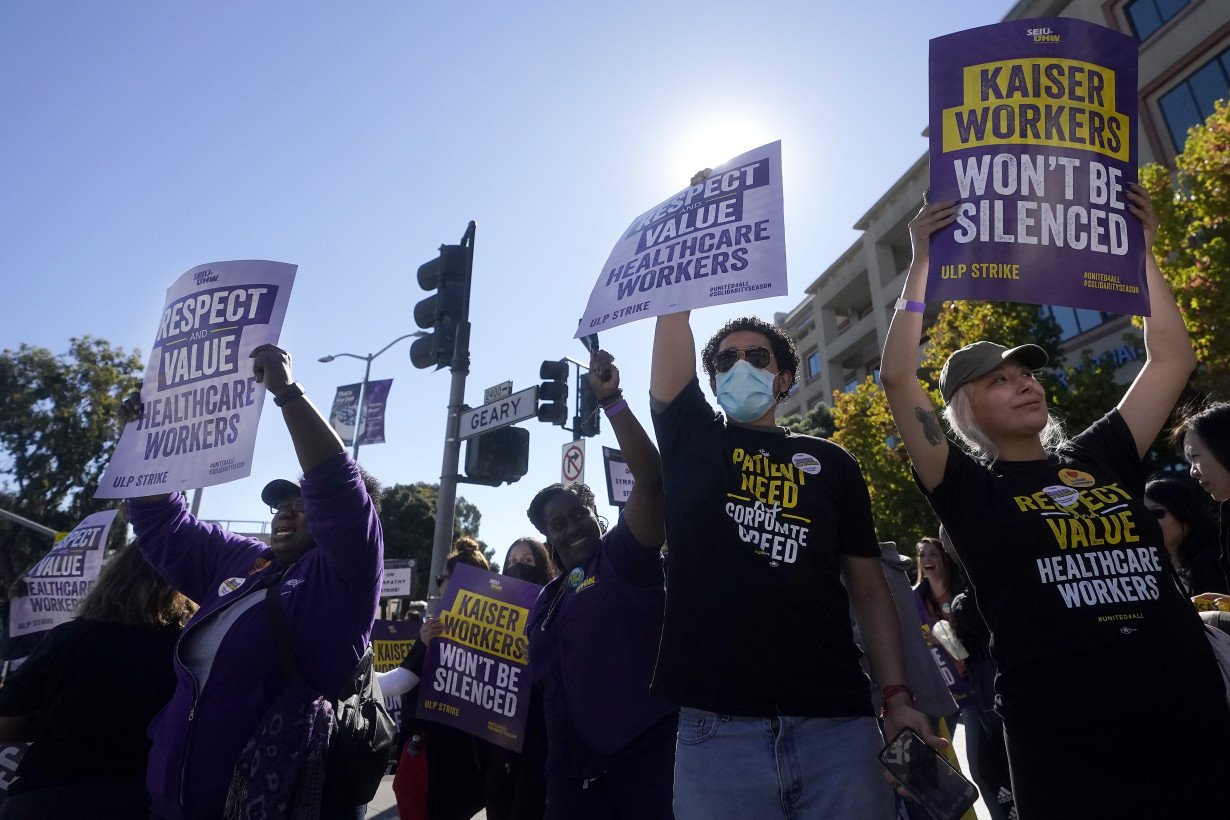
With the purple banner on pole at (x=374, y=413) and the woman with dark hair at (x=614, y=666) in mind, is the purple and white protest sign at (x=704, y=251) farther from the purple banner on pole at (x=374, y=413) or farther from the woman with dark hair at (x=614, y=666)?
the purple banner on pole at (x=374, y=413)

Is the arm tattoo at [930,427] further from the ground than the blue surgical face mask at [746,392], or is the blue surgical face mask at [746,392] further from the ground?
the blue surgical face mask at [746,392]

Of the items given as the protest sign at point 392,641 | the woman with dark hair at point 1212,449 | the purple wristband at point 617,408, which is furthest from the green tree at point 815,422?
the purple wristband at point 617,408

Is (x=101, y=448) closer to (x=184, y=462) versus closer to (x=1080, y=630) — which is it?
(x=184, y=462)

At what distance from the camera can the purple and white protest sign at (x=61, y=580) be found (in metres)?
4.95

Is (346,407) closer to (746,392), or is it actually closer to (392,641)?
(392,641)

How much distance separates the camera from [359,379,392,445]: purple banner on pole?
19562 mm

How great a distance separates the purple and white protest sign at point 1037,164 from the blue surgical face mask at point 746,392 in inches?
25.3

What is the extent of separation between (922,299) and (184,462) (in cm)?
292

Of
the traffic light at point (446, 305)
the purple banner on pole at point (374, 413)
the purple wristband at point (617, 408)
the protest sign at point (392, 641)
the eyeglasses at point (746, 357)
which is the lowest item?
the protest sign at point (392, 641)

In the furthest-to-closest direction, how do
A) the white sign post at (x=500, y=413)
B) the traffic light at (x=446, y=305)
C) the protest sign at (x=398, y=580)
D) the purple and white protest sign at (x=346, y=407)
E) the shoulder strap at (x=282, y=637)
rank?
the purple and white protest sign at (x=346, y=407) < the protest sign at (x=398, y=580) < the traffic light at (x=446, y=305) < the white sign post at (x=500, y=413) < the shoulder strap at (x=282, y=637)

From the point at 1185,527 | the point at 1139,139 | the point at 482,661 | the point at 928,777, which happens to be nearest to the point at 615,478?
the point at 482,661

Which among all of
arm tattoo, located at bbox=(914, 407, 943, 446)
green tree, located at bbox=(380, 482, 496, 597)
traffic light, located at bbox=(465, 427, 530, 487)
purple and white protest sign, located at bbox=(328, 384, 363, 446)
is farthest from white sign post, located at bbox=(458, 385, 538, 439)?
green tree, located at bbox=(380, 482, 496, 597)

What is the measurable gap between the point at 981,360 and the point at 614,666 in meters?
1.74

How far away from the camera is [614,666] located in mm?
2967
